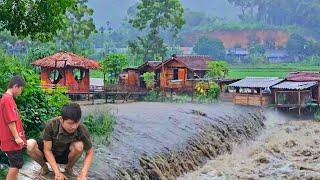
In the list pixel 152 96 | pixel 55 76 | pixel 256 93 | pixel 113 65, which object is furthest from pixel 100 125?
pixel 113 65

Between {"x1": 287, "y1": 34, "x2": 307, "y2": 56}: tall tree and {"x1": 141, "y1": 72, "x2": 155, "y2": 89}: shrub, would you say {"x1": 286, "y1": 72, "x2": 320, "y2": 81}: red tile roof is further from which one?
{"x1": 287, "y1": 34, "x2": 307, "y2": 56}: tall tree

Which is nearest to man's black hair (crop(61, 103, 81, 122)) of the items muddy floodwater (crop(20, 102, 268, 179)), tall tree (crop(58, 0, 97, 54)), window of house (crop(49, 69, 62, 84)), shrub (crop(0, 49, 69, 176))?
muddy floodwater (crop(20, 102, 268, 179))

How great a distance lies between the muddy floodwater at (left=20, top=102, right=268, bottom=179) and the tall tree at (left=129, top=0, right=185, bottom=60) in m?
21.9

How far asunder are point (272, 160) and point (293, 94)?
1609cm

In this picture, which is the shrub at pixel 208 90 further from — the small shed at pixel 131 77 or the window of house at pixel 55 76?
the window of house at pixel 55 76

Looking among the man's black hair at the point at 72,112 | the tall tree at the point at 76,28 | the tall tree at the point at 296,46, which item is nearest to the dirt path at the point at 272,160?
the man's black hair at the point at 72,112

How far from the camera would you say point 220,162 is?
17156 millimetres

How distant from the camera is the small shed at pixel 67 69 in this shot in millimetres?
31906

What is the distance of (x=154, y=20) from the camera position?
47969mm

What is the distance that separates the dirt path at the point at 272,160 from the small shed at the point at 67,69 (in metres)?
12.0

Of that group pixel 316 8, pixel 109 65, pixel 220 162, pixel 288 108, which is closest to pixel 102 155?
pixel 220 162

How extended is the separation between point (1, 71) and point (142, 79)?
28737 millimetres

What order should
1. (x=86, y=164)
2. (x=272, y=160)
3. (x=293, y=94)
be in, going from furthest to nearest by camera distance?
(x=293, y=94) < (x=272, y=160) < (x=86, y=164)

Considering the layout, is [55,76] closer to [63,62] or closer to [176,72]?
[63,62]
